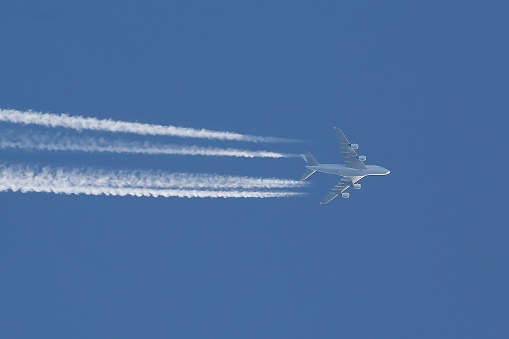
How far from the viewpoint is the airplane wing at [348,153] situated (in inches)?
2965

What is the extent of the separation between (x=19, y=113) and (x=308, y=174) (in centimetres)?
2964

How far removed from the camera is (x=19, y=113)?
54312 millimetres

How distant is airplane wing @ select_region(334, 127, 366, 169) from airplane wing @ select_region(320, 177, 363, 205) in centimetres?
361

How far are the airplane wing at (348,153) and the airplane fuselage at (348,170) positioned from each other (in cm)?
46

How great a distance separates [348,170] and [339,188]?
17.2 ft

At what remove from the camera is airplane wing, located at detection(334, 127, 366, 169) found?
247ft

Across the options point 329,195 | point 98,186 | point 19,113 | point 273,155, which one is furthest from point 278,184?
→ point 19,113

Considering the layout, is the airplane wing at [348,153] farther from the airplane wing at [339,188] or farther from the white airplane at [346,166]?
the airplane wing at [339,188]

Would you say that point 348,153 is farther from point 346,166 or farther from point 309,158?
point 309,158

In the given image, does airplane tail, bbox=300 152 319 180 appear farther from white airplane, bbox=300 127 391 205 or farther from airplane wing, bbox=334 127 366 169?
airplane wing, bbox=334 127 366 169

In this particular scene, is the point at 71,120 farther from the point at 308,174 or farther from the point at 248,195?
the point at 308,174

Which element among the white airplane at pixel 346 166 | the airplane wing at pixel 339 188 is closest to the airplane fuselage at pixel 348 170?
the white airplane at pixel 346 166

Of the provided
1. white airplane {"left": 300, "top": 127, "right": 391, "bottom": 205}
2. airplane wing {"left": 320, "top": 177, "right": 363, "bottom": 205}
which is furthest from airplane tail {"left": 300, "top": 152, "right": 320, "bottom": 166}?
airplane wing {"left": 320, "top": 177, "right": 363, "bottom": 205}

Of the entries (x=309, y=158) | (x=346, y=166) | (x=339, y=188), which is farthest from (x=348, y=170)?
(x=339, y=188)
